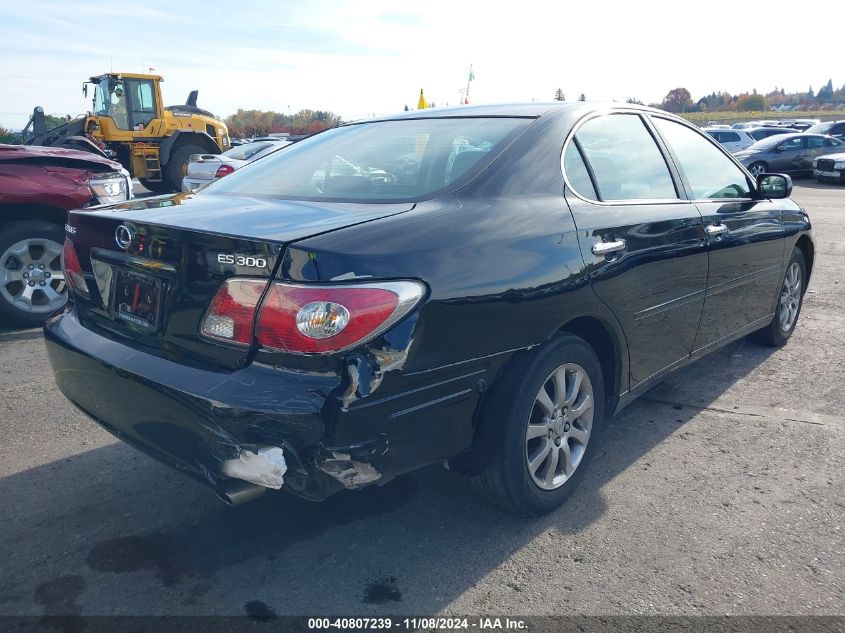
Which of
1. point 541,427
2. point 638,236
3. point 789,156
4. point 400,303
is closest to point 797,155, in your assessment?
point 789,156

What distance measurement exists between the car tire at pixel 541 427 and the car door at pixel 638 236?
31 cm

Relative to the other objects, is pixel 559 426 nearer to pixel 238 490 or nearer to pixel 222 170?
pixel 238 490

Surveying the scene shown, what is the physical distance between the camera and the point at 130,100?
1706cm

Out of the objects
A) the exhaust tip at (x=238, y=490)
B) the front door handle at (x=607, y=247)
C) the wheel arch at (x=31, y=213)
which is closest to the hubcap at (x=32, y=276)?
the wheel arch at (x=31, y=213)

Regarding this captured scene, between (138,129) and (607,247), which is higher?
(138,129)

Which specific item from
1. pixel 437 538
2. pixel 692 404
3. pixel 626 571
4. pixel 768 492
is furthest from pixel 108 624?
pixel 692 404

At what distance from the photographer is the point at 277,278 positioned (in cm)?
223

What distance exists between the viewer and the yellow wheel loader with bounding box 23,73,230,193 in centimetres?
1673

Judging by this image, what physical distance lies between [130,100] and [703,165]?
15967 millimetres

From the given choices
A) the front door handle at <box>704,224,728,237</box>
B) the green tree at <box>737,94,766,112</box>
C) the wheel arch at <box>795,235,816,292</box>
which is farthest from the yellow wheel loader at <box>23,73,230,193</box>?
the green tree at <box>737,94,766,112</box>

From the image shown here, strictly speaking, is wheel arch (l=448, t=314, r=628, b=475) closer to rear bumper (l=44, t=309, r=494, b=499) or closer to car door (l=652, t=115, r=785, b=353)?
rear bumper (l=44, t=309, r=494, b=499)

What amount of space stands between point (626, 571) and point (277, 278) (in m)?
1.65

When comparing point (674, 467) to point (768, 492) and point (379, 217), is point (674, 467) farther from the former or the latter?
point (379, 217)

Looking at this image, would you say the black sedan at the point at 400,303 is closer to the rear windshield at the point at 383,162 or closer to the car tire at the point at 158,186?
the rear windshield at the point at 383,162
